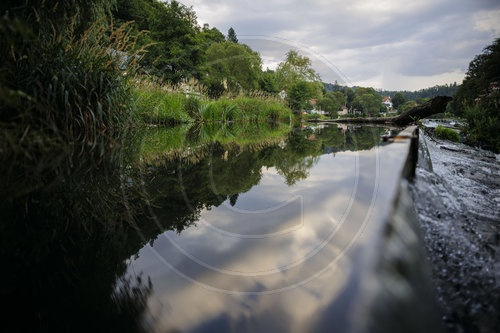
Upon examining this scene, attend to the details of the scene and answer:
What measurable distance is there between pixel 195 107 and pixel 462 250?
1113 centimetres

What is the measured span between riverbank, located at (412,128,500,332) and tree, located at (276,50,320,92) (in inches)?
1582

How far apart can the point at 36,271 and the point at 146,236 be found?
1.38ft

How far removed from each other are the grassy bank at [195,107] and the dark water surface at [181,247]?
339cm

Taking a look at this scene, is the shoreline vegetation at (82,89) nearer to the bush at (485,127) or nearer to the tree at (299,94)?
the bush at (485,127)

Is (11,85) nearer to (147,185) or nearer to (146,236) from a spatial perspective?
(147,185)

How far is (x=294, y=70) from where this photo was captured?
39.9 m

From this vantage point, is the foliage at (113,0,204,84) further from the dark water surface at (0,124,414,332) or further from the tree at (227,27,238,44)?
the tree at (227,27,238,44)

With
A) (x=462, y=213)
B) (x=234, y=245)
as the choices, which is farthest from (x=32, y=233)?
(x=462, y=213)

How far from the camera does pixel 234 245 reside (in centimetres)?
112

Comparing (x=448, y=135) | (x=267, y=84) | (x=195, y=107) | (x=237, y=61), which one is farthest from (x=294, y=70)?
(x=448, y=135)

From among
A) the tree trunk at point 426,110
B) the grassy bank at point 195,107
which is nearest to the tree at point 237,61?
the grassy bank at point 195,107

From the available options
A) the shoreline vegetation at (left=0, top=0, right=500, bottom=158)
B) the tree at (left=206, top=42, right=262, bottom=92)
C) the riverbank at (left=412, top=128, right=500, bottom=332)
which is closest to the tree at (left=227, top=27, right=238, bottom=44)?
the tree at (left=206, top=42, right=262, bottom=92)

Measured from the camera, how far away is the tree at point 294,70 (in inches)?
1548

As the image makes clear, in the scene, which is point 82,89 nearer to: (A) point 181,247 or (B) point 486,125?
(A) point 181,247
